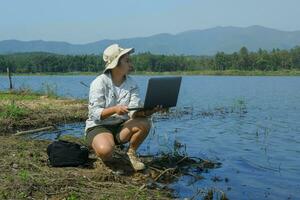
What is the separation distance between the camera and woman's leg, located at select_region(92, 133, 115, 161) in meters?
7.44

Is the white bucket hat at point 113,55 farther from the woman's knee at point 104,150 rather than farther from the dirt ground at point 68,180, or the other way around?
the dirt ground at point 68,180

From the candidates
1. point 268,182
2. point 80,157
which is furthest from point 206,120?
point 80,157

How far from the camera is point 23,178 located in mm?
6574

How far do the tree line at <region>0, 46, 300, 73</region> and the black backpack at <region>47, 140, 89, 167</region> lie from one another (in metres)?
92.3

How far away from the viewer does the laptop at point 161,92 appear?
7262 mm

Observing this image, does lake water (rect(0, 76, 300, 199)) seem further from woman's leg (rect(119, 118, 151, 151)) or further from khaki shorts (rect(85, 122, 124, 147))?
khaki shorts (rect(85, 122, 124, 147))

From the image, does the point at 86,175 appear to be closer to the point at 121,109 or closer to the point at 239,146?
the point at 121,109

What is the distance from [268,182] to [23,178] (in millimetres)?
4273

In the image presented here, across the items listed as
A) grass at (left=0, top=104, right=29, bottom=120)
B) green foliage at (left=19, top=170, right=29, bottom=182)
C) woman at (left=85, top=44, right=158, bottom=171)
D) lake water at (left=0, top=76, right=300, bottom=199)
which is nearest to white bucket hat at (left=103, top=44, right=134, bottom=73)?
→ woman at (left=85, top=44, right=158, bottom=171)

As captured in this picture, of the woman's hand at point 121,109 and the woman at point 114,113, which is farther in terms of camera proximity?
the woman at point 114,113

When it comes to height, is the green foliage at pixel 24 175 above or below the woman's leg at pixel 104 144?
below

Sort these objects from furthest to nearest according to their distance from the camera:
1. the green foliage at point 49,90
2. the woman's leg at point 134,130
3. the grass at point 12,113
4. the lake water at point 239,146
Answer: the green foliage at point 49,90
the grass at point 12,113
the lake water at point 239,146
the woman's leg at point 134,130

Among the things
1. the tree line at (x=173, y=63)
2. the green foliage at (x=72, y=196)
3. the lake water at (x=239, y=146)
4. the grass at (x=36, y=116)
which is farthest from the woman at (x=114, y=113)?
the tree line at (x=173, y=63)

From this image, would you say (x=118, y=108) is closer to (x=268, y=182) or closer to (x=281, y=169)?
(x=268, y=182)
